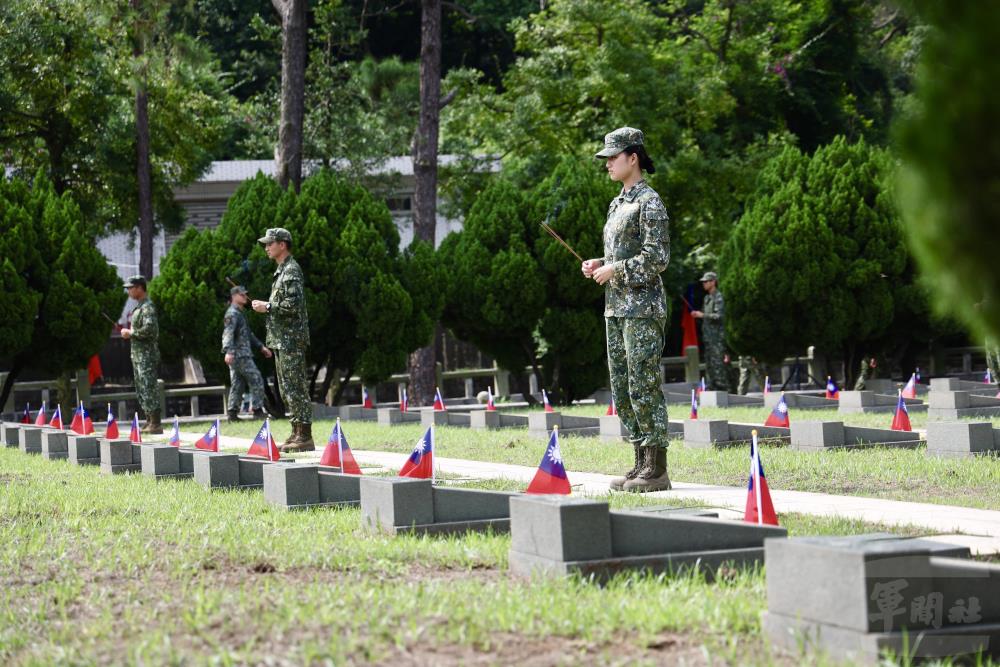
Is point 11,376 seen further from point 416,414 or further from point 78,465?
point 78,465

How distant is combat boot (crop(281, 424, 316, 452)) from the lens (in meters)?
14.8

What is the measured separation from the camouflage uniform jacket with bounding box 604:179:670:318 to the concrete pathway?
1.34m

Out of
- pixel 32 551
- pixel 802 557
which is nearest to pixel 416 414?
pixel 32 551

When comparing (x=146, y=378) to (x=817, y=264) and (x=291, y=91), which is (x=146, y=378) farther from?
(x=817, y=264)

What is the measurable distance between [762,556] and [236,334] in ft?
55.4

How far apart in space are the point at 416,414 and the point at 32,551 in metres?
13.5

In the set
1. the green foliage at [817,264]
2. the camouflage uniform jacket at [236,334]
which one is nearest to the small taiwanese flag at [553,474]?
the camouflage uniform jacket at [236,334]

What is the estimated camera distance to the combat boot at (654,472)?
31.5ft

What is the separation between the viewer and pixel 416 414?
68.7 feet

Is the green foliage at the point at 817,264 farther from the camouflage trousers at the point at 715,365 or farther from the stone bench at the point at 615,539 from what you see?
the stone bench at the point at 615,539

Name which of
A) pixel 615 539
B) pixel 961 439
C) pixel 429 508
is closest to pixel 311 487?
pixel 429 508

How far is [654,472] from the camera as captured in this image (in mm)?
9680

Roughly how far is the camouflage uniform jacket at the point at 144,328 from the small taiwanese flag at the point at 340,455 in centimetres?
916

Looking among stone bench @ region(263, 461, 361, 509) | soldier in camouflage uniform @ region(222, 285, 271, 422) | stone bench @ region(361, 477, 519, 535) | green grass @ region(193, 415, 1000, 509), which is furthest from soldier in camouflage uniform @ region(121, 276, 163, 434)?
stone bench @ region(361, 477, 519, 535)
